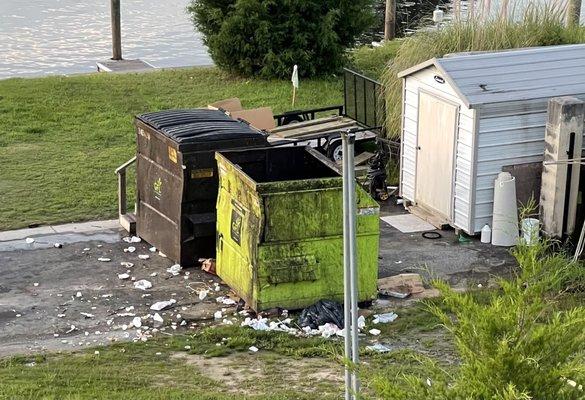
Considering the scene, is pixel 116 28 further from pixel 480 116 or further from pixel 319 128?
pixel 480 116

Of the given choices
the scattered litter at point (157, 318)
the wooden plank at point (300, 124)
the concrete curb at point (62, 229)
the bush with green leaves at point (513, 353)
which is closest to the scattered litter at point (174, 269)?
the scattered litter at point (157, 318)

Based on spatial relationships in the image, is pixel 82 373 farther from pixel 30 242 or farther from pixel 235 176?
pixel 30 242

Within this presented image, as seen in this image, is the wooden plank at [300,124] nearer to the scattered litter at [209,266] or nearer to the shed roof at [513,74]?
the shed roof at [513,74]

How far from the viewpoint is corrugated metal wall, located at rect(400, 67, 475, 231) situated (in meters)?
12.6

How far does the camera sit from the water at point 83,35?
26.3 m

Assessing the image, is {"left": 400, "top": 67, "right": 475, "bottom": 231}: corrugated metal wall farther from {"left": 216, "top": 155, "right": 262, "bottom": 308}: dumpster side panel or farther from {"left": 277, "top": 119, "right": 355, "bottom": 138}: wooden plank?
{"left": 216, "top": 155, "right": 262, "bottom": 308}: dumpster side panel

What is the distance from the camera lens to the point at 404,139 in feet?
46.4

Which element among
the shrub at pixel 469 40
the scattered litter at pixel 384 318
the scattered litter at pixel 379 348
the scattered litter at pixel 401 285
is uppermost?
the shrub at pixel 469 40

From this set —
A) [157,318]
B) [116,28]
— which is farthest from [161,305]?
[116,28]

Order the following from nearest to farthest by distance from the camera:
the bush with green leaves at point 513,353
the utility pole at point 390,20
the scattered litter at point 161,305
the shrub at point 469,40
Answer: the bush with green leaves at point 513,353, the scattered litter at point 161,305, the shrub at point 469,40, the utility pole at point 390,20

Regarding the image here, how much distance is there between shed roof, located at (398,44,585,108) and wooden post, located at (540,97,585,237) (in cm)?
44

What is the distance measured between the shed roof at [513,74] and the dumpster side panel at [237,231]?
307 centimetres

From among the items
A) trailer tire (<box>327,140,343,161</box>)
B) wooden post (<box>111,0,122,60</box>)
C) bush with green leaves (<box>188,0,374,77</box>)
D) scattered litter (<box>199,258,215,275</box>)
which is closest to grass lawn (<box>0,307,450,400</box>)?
scattered litter (<box>199,258,215,275</box>)

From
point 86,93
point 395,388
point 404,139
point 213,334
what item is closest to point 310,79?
point 86,93
